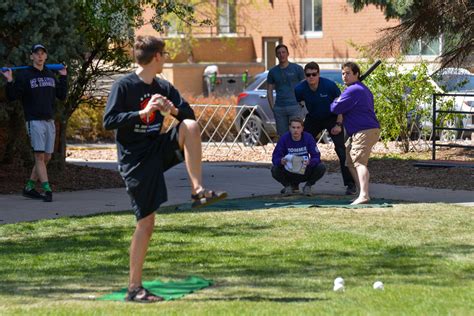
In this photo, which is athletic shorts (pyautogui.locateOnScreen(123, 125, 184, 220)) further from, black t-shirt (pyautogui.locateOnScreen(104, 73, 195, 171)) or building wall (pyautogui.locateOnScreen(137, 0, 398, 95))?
building wall (pyautogui.locateOnScreen(137, 0, 398, 95))

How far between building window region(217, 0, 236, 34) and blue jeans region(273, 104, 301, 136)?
24.4 meters

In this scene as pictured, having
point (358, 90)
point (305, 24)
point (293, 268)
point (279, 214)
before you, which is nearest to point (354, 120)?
point (358, 90)

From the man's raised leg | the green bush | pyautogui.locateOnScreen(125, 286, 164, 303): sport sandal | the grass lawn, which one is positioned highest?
the man's raised leg

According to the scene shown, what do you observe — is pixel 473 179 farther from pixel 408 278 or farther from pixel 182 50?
pixel 182 50

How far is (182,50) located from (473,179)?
1067 inches

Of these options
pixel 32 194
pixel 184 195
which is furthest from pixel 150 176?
pixel 184 195

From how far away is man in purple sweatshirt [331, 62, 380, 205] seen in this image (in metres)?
13.0

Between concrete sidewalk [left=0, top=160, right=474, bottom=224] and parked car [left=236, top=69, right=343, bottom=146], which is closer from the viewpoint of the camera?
concrete sidewalk [left=0, top=160, right=474, bottom=224]

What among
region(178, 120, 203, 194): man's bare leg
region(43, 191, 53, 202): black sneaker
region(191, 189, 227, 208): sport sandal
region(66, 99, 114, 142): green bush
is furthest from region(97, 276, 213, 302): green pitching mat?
region(66, 99, 114, 142): green bush

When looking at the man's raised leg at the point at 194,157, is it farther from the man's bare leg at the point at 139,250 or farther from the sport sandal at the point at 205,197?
the man's bare leg at the point at 139,250

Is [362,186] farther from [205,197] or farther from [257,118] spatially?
[257,118]

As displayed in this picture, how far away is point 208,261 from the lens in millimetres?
9398

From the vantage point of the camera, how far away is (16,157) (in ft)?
51.7

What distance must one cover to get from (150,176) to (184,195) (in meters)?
6.68
